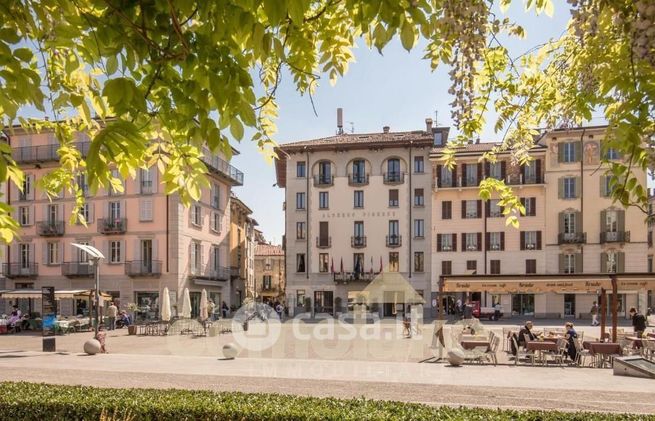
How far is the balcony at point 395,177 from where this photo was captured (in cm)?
4866

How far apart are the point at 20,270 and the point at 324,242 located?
24.3 m

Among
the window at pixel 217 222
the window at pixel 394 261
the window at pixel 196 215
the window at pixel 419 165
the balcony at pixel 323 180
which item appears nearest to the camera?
the window at pixel 196 215

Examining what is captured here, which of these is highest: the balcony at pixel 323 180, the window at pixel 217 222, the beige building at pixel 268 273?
the balcony at pixel 323 180

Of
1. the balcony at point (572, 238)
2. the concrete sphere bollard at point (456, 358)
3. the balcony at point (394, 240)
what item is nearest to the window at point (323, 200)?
the balcony at point (394, 240)

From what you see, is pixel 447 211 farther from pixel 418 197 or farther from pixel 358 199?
pixel 358 199

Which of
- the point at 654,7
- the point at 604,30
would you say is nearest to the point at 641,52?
the point at 654,7

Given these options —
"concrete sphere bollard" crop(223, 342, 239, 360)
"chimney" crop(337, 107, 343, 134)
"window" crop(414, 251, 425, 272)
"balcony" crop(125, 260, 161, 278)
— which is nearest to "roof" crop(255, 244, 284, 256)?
"chimney" crop(337, 107, 343, 134)

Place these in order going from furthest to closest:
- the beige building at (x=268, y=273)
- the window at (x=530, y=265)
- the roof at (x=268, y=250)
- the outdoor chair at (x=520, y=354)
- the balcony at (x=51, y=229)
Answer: the roof at (x=268, y=250) < the beige building at (x=268, y=273) < the window at (x=530, y=265) < the balcony at (x=51, y=229) < the outdoor chair at (x=520, y=354)

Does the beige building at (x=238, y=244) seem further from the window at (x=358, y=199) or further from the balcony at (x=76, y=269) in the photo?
the balcony at (x=76, y=269)

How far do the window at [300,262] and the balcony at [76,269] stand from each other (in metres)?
17.0

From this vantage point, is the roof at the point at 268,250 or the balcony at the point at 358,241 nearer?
the balcony at the point at 358,241

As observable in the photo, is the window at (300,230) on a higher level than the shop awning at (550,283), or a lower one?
higher

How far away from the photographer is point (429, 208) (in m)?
48.2

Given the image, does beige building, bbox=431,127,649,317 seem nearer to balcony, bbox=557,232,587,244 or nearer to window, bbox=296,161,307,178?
balcony, bbox=557,232,587,244
